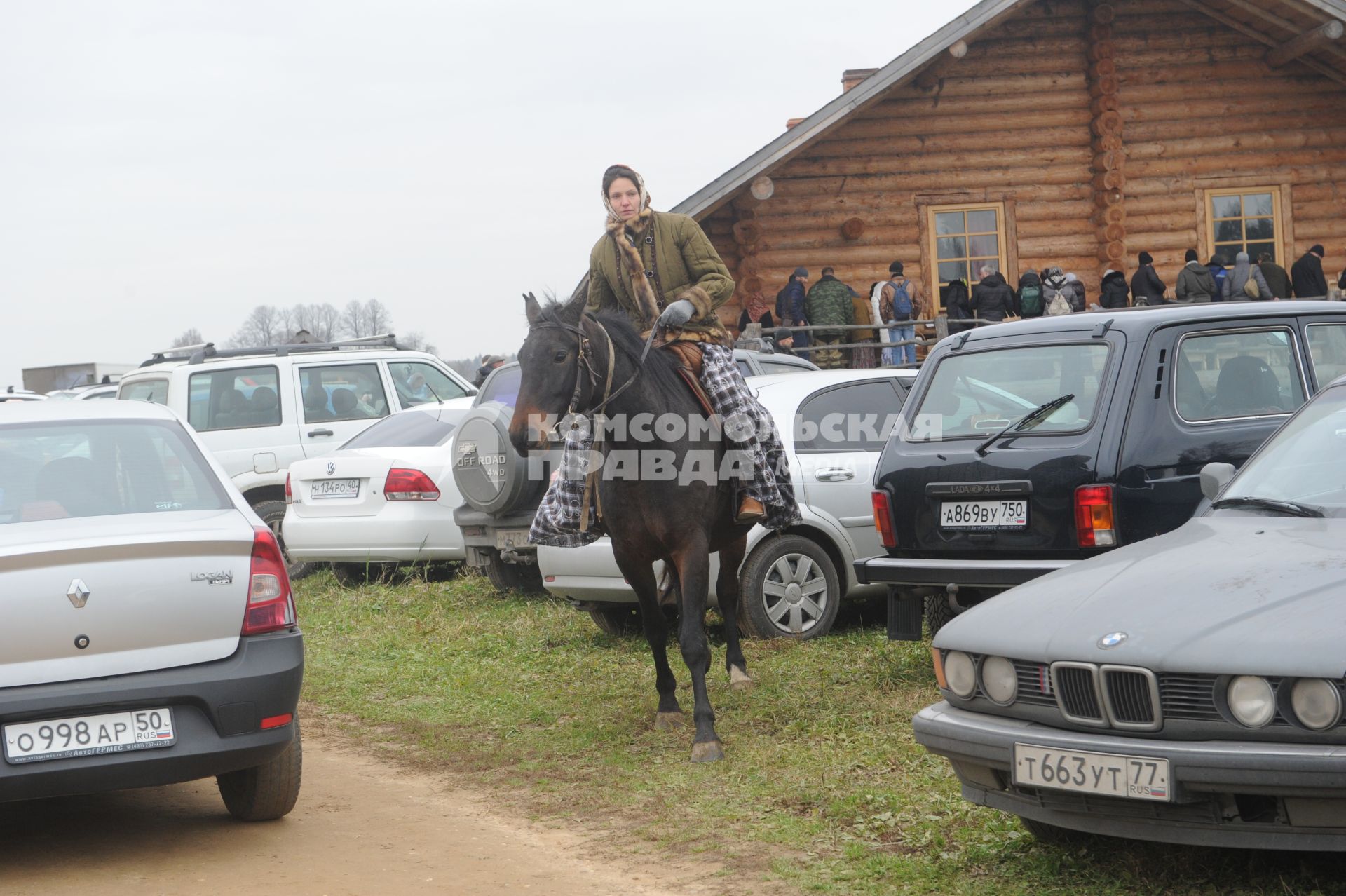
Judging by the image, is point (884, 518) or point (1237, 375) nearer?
point (1237, 375)

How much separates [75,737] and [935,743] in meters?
2.89

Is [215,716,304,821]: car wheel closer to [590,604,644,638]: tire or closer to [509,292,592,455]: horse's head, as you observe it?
[509,292,592,455]: horse's head

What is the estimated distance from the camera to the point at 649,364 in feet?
22.9

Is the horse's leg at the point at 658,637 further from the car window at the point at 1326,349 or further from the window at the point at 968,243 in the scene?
the window at the point at 968,243

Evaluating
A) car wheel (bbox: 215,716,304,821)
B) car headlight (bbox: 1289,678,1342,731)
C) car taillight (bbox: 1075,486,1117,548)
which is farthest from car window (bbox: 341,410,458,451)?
car headlight (bbox: 1289,678,1342,731)

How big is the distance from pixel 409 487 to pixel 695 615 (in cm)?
568

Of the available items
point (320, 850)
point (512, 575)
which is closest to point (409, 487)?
point (512, 575)

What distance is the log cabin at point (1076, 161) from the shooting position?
20719 mm

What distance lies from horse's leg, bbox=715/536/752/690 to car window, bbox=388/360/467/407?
777cm

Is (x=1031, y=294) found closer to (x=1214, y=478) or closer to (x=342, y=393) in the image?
(x=342, y=393)

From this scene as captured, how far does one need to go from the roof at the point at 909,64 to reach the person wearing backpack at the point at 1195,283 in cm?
371

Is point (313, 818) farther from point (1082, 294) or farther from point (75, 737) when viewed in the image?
point (1082, 294)

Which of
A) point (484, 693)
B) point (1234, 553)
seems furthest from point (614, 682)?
point (1234, 553)

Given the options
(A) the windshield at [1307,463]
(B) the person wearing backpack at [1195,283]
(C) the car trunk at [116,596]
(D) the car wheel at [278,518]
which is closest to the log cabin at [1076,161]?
(B) the person wearing backpack at [1195,283]
